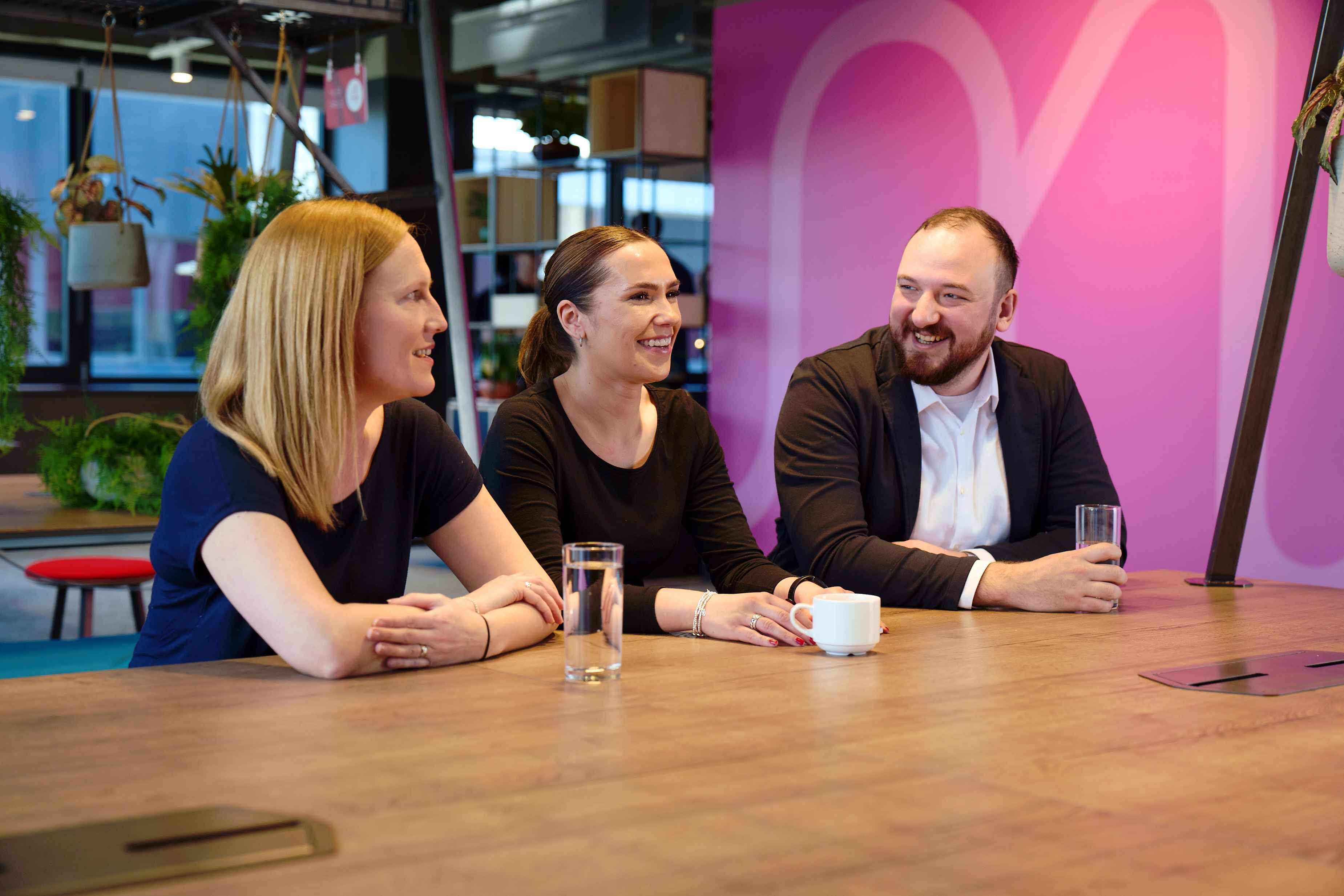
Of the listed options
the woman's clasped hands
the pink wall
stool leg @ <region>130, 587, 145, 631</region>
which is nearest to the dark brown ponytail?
the woman's clasped hands

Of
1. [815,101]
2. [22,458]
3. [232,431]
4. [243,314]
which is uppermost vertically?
[815,101]

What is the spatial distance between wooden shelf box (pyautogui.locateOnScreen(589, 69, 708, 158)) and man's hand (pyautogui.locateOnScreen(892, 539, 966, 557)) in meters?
3.99

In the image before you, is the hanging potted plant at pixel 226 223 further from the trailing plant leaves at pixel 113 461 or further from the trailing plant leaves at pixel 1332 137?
the trailing plant leaves at pixel 1332 137

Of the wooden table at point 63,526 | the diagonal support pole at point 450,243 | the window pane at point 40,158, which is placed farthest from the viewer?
the window pane at point 40,158

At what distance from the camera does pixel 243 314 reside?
70.4 inches

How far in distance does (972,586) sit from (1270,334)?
907mm

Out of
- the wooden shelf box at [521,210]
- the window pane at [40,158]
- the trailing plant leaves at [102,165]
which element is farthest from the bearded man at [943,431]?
the window pane at [40,158]

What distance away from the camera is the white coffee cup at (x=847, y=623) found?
1.68 meters

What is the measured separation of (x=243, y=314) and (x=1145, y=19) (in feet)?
11.5

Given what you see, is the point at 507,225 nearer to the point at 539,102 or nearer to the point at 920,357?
the point at 539,102

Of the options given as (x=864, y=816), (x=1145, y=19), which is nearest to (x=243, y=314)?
(x=864, y=816)

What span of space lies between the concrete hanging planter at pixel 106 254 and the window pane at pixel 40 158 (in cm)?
579

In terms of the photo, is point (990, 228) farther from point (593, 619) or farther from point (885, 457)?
point (593, 619)

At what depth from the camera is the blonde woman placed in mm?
1600
